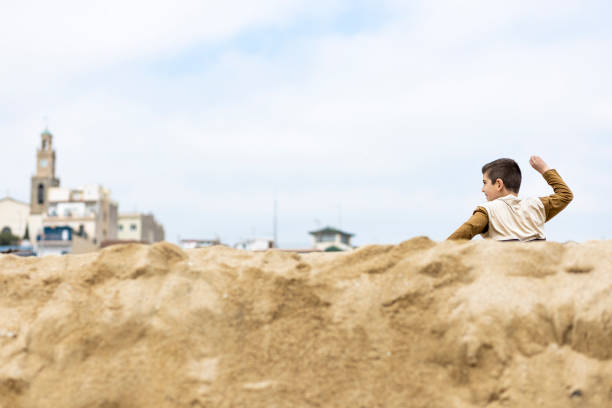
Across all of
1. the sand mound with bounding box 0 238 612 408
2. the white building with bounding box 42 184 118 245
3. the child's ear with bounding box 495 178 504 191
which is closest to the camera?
the sand mound with bounding box 0 238 612 408

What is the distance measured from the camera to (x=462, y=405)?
2635 mm

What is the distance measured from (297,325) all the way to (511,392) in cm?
100

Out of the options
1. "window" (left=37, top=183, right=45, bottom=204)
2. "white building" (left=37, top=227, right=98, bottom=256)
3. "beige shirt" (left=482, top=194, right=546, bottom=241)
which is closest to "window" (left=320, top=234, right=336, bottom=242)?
"white building" (left=37, top=227, right=98, bottom=256)

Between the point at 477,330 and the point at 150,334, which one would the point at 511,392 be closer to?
the point at 477,330

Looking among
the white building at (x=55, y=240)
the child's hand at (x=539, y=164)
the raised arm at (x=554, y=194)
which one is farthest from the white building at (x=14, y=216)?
the raised arm at (x=554, y=194)

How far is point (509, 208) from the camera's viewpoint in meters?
3.82

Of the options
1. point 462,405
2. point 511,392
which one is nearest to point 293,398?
point 462,405

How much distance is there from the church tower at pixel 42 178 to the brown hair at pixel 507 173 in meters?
70.2

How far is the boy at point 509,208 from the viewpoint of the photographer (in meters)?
3.75

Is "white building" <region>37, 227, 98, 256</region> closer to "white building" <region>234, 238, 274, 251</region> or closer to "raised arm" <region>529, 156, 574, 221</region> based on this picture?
"white building" <region>234, 238, 274, 251</region>

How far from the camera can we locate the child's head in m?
4.02

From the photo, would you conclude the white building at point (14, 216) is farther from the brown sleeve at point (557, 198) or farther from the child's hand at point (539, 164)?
the brown sleeve at point (557, 198)

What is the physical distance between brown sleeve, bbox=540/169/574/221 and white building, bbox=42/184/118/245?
187 feet

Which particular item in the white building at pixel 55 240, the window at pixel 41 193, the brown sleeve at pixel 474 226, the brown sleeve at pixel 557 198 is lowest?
the brown sleeve at pixel 474 226
